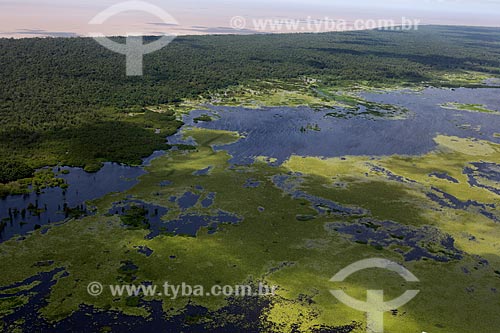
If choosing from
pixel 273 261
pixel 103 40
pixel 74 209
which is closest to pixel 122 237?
pixel 74 209

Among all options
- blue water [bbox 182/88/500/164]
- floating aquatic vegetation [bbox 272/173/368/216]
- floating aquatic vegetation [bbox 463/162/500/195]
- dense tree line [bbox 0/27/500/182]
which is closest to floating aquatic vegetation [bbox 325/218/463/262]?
floating aquatic vegetation [bbox 272/173/368/216]

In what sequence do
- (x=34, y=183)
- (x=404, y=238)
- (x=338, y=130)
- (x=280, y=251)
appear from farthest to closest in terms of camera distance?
(x=338, y=130) → (x=34, y=183) → (x=404, y=238) → (x=280, y=251)

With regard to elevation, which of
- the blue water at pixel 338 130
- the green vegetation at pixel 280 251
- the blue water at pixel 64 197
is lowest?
the green vegetation at pixel 280 251

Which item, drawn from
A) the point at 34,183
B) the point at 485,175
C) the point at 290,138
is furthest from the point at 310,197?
the point at 34,183

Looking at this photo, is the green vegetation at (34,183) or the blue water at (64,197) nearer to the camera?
the blue water at (64,197)

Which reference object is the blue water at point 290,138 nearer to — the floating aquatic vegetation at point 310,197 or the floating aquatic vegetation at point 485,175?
the floating aquatic vegetation at point 310,197

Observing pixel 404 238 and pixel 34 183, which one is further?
pixel 34 183

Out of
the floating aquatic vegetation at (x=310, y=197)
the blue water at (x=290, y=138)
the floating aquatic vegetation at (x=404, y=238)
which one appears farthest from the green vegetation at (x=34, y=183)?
the floating aquatic vegetation at (x=404, y=238)

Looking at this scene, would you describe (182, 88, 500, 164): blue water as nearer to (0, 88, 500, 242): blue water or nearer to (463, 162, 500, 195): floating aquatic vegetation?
(0, 88, 500, 242): blue water

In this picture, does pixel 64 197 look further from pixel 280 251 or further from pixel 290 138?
pixel 290 138

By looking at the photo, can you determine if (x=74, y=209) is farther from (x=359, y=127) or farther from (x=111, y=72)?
(x=111, y=72)
